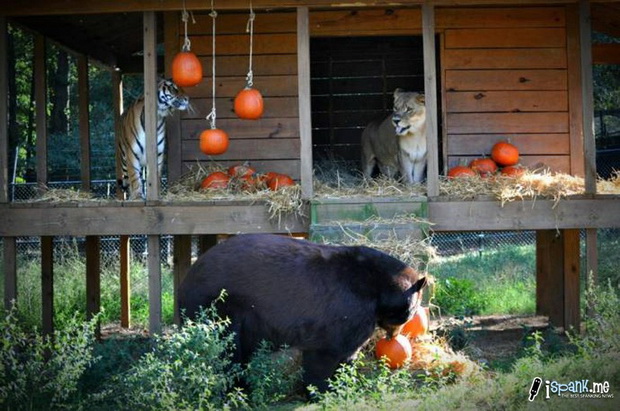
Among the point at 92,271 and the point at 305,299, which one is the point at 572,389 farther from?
the point at 92,271

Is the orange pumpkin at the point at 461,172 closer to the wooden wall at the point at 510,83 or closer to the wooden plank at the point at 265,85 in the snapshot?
the wooden wall at the point at 510,83

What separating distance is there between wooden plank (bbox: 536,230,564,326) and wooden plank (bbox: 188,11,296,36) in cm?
478

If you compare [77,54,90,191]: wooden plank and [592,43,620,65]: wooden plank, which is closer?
[592,43,620,65]: wooden plank

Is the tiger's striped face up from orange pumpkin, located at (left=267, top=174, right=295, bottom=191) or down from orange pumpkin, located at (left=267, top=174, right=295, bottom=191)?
up

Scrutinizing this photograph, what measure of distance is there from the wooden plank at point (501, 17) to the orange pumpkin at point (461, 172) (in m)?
2.11

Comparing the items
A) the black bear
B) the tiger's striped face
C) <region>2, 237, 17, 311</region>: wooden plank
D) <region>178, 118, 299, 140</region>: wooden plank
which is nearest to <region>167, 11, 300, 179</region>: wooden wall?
<region>178, 118, 299, 140</region>: wooden plank

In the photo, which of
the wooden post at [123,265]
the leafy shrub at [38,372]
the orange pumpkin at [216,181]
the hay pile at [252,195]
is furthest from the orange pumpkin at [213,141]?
the leafy shrub at [38,372]

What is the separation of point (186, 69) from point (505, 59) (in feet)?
14.3

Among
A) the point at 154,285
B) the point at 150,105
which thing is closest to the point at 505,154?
the point at 150,105

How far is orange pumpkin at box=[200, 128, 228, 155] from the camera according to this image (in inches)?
444

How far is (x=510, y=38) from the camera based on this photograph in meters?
12.6

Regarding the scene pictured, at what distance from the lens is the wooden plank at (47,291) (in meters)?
12.9

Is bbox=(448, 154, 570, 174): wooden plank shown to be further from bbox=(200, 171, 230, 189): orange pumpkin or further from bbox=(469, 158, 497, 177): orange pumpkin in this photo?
bbox=(200, 171, 230, 189): orange pumpkin

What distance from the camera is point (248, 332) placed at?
8336 millimetres
